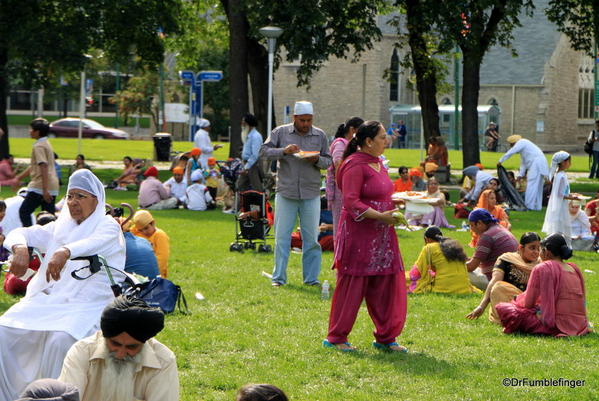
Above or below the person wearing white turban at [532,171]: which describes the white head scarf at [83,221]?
above

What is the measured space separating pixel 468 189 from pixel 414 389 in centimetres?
1579

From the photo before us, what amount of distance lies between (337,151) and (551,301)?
124 inches

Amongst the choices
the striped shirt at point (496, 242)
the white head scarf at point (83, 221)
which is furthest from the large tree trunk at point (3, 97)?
the white head scarf at point (83, 221)

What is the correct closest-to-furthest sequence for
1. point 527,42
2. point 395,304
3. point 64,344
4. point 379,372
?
point 64,344
point 379,372
point 395,304
point 527,42

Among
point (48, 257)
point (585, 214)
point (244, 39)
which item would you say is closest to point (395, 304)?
point (48, 257)

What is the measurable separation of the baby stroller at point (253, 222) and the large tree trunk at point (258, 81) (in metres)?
14.8

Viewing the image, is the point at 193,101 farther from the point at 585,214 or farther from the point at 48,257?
the point at 48,257

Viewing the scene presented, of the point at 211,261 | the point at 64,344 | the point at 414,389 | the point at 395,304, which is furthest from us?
the point at 211,261

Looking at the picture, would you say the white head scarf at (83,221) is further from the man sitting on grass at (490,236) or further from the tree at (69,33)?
the tree at (69,33)

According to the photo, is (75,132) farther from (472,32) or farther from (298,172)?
(298,172)

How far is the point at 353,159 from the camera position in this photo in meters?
8.42

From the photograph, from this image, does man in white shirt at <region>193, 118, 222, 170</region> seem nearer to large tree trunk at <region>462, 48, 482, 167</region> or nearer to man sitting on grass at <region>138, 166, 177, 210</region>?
man sitting on grass at <region>138, 166, 177, 210</region>

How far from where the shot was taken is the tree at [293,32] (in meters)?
27.5

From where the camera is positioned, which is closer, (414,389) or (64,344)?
(64,344)
